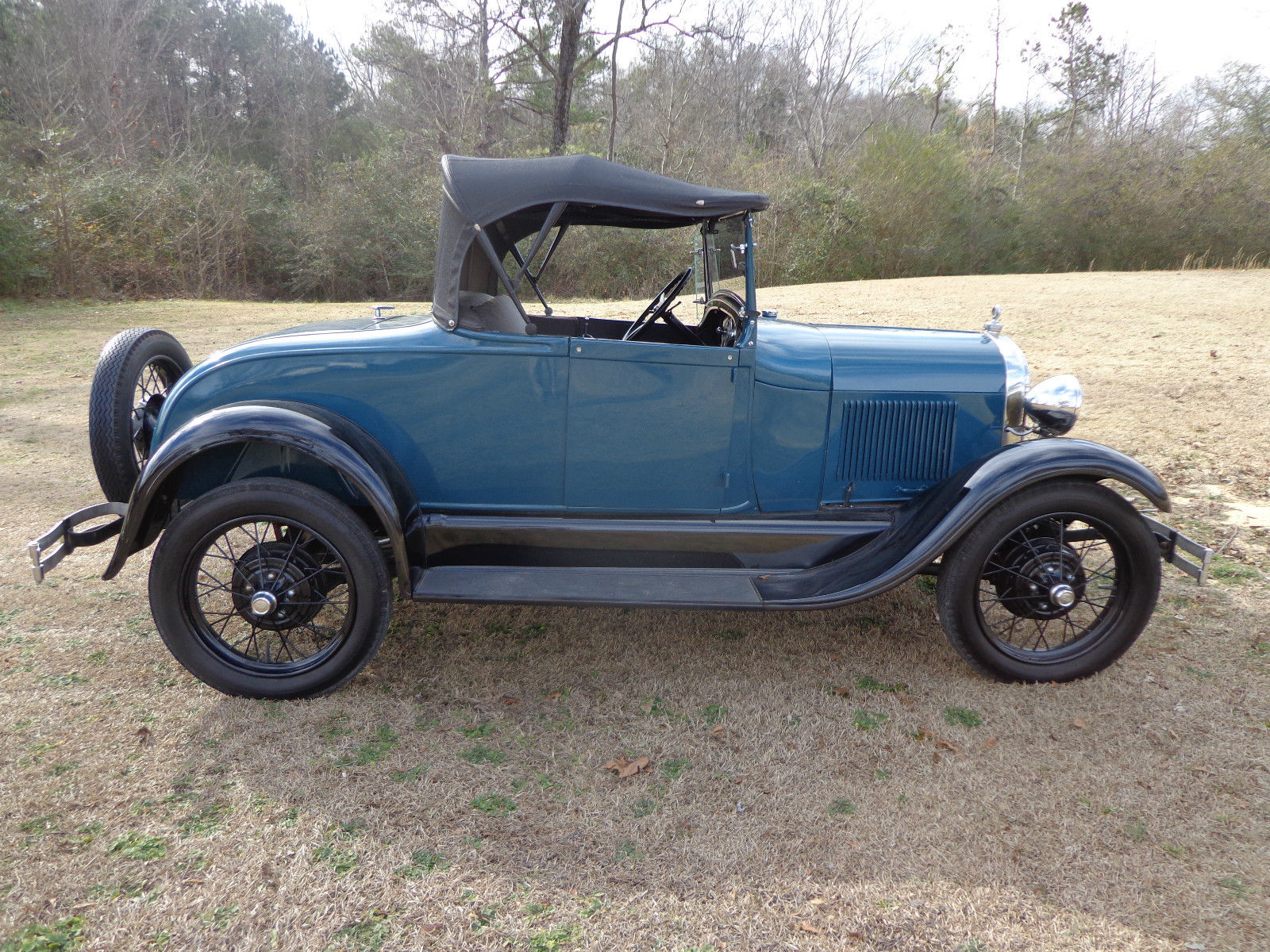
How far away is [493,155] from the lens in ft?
73.7

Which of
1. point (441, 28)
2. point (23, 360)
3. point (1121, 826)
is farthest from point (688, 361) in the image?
point (441, 28)

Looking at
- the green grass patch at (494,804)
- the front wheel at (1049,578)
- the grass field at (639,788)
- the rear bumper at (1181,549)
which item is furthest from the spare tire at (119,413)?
the rear bumper at (1181,549)

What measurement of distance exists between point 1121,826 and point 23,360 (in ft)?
37.6

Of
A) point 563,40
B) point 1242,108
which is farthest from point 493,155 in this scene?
point 1242,108

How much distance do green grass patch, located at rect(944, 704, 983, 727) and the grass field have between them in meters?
0.02

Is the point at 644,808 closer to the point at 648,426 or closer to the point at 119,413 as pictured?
the point at 648,426

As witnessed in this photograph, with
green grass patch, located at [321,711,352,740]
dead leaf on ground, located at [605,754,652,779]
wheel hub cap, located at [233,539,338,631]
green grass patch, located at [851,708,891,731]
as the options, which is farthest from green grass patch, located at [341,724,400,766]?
green grass patch, located at [851,708,891,731]

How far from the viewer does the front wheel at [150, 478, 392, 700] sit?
2971mm

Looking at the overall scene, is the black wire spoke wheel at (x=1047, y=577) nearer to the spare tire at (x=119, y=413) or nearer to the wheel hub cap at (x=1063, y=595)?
the wheel hub cap at (x=1063, y=595)

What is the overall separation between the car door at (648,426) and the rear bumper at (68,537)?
6.11ft

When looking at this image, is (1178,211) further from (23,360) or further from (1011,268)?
(23,360)

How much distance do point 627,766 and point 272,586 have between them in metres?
1.57

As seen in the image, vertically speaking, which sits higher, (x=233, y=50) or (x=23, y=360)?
(x=233, y=50)

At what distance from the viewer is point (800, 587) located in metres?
3.21
